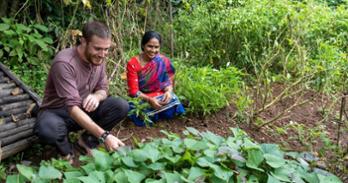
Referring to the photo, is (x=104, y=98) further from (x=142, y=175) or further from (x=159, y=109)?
(x=142, y=175)

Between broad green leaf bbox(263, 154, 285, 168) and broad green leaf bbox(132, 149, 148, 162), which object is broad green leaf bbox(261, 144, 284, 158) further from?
broad green leaf bbox(132, 149, 148, 162)

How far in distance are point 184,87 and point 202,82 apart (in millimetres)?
186

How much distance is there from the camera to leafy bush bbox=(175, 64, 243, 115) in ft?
14.4

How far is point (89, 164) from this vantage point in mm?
2797

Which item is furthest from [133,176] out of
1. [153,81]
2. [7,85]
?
[7,85]

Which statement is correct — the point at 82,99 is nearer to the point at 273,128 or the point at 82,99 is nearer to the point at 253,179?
the point at 253,179

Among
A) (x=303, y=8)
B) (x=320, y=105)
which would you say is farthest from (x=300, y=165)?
(x=303, y=8)

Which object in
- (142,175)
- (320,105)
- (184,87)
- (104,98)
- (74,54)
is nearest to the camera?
(142,175)

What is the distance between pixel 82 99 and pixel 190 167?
1.14 m

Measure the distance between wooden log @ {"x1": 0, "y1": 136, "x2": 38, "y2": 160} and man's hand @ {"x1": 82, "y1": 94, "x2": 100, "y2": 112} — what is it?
1.91ft

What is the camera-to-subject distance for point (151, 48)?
13.7ft

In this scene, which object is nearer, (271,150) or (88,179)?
(88,179)

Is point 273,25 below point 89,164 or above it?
above

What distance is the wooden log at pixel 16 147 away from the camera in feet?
11.1
